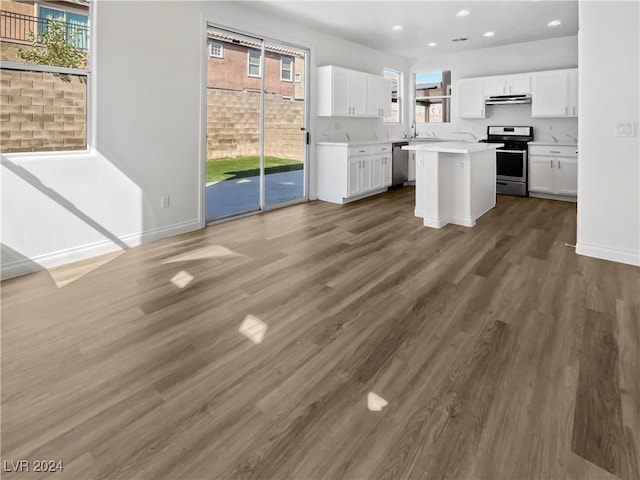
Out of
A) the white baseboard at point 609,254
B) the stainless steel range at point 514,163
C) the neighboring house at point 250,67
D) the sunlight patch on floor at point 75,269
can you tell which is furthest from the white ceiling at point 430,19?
the sunlight patch on floor at point 75,269

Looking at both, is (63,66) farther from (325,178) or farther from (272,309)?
(325,178)

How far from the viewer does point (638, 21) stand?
10.9ft

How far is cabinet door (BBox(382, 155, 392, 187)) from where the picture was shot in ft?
23.9

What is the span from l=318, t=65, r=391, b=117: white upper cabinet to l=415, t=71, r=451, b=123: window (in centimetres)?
129

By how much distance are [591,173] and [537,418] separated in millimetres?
2931

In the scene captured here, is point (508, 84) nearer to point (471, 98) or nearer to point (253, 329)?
point (471, 98)

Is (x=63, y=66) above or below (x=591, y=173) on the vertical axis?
above

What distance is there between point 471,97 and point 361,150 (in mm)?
2807

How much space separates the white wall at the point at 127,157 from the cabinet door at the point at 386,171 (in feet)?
10.9

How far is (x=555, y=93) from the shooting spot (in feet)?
22.1

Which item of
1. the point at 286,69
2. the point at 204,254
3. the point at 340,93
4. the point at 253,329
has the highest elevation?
the point at 286,69

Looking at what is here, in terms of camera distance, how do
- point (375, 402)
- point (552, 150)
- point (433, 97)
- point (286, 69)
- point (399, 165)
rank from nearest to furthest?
point (375, 402), point (286, 69), point (552, 150), point (399, 165), point (433, 97)

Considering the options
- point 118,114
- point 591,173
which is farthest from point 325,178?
point 591,173

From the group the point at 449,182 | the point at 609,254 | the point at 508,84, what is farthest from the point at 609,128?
the point at 508,84
